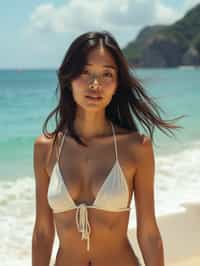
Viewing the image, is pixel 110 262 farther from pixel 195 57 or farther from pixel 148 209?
pixel 195 57

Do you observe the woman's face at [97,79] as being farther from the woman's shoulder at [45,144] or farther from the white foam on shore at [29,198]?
the white foam on shore at [29,198]

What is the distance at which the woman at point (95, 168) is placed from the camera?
6.75 ft

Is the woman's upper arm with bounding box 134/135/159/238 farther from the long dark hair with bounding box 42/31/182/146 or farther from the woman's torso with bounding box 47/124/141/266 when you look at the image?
the long dark hair with bounding box 42/31/182/146

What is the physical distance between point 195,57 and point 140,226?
74525 mm

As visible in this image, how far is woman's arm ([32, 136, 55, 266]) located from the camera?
215 centimetres

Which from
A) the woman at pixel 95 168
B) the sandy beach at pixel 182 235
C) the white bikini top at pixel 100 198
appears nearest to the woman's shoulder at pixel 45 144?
the woman at pixel 95 168

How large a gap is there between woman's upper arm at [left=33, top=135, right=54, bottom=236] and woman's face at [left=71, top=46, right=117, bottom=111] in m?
0.23

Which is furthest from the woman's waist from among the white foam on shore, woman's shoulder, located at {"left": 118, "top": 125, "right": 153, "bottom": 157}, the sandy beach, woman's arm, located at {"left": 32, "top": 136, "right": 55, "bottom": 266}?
the sandy beach

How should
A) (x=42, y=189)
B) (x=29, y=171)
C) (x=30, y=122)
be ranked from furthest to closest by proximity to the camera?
(x=30, y=122)
(x=29, y=171)
(x=42, y=189)

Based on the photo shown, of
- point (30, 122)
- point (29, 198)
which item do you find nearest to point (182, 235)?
point (29, 198)

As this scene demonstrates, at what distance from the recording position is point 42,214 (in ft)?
7.19

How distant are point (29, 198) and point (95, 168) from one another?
564cm

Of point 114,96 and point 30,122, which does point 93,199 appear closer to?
point 114,96

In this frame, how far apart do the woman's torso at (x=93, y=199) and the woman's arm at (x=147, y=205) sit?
0.03m
